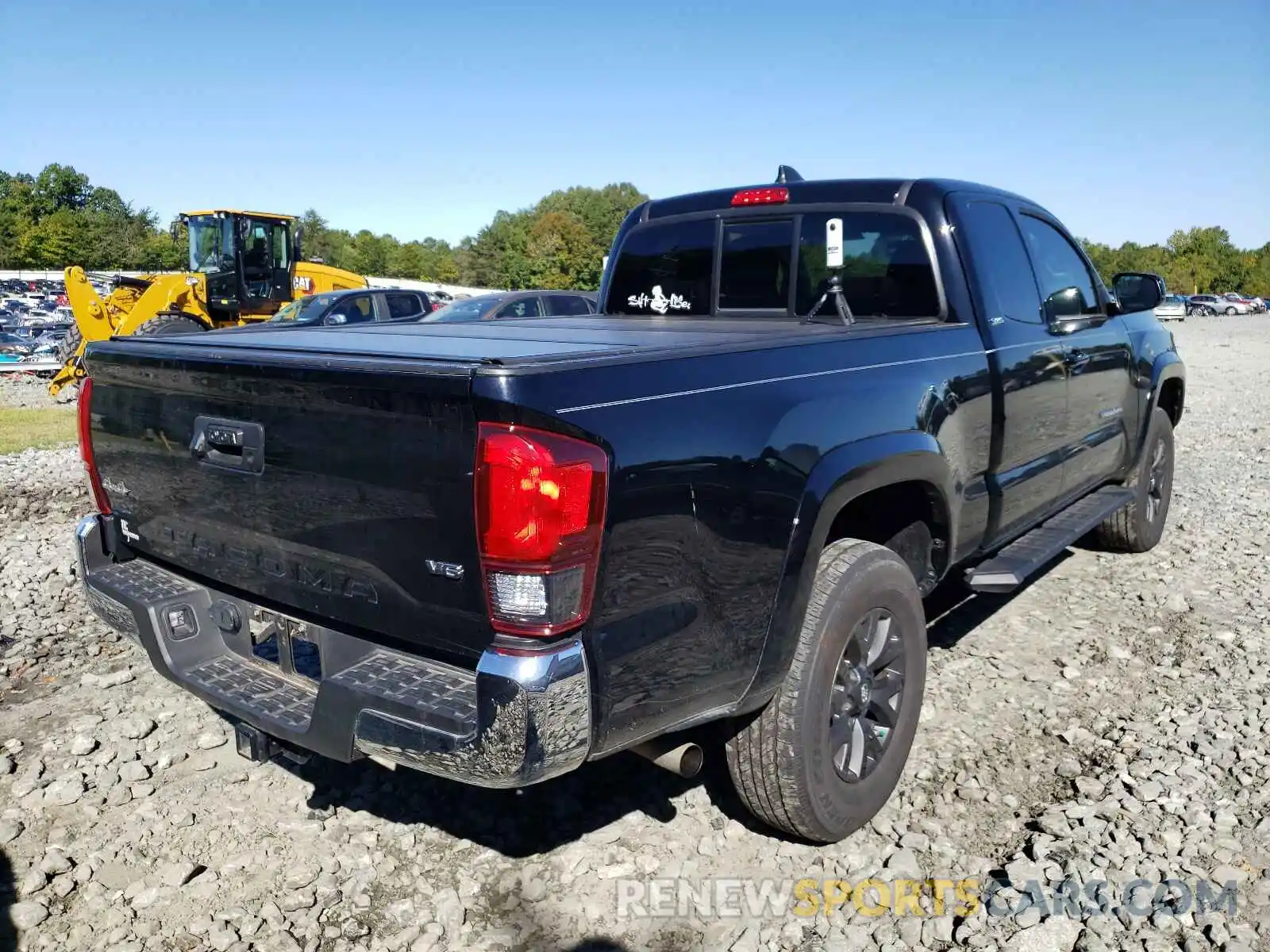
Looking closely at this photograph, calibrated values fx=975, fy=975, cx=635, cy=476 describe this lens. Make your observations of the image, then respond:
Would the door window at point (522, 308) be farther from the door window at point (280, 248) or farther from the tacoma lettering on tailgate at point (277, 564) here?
the tacoma lettering on tailgate at point (277, 564)

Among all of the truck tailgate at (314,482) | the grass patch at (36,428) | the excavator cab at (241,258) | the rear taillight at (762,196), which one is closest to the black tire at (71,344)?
the grass patch at (36,428)

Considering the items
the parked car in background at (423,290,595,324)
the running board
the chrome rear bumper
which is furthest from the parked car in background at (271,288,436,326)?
the chrome rear bumper

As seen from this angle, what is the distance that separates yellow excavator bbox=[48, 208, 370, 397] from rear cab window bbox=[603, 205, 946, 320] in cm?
1168

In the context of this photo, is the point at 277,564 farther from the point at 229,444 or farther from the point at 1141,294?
the point at 1141,294

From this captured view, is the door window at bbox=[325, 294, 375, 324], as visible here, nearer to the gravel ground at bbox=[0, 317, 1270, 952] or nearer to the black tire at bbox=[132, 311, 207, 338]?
the black tire at bbox=[132, 311, 207, 338]

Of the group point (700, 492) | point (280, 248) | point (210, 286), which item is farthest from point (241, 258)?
point (700, 492)

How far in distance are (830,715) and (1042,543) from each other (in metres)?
1.91

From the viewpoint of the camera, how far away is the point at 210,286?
17344 mm

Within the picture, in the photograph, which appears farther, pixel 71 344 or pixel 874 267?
pixel 71 344

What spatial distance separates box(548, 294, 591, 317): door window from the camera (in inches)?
547

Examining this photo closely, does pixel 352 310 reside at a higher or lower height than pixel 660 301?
lower

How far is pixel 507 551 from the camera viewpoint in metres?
2.12

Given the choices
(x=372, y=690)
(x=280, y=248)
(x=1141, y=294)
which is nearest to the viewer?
(x=372, y=690)

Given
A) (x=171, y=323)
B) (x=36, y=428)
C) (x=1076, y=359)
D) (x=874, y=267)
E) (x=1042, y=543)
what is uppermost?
(x=874, y=267)
